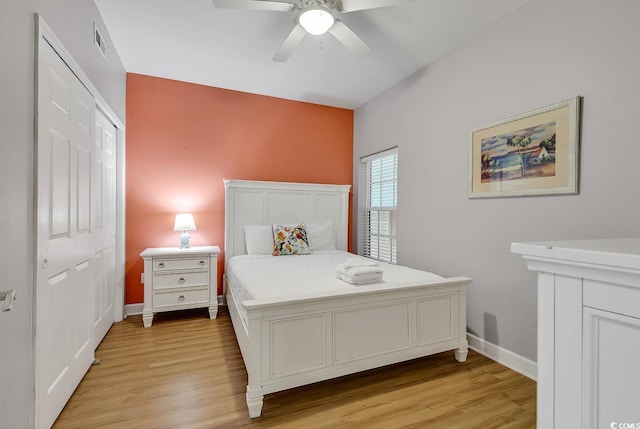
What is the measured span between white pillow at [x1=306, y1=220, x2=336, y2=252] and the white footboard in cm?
178

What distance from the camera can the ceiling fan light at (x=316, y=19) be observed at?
186 centimetres

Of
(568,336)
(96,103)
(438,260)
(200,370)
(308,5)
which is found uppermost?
(308,5)

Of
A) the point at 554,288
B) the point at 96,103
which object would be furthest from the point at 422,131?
the point at 96,103

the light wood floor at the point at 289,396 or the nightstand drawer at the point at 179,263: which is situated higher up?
the nightstand drawer at the point at 179,263

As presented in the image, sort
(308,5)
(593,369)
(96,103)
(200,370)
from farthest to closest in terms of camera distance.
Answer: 1. (96,103)
2. (200,370)
3. (308,5)
4. (593,369)

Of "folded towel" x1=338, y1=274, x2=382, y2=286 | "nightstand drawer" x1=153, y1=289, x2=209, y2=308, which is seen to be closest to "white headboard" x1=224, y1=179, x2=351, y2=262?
"nightstand drawer" x1=153, y1=289, x2=209, y2=308

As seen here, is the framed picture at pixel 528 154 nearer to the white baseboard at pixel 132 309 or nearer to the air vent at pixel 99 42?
the air vent at pixel 99 42

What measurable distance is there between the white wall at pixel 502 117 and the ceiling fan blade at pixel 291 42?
149 cm

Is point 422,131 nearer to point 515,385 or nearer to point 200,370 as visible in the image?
point 515,385

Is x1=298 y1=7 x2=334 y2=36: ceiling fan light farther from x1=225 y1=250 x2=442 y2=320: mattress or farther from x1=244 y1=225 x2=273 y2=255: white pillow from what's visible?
x1=244 y1=225 x2=273 y2=255: white pillow

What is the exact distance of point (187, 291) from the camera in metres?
3.11

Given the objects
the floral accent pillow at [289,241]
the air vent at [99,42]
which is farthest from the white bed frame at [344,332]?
the air vent at [99,42]

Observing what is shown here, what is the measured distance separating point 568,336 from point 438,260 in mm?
2377

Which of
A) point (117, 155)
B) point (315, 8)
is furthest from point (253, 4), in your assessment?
point (117, 155)
